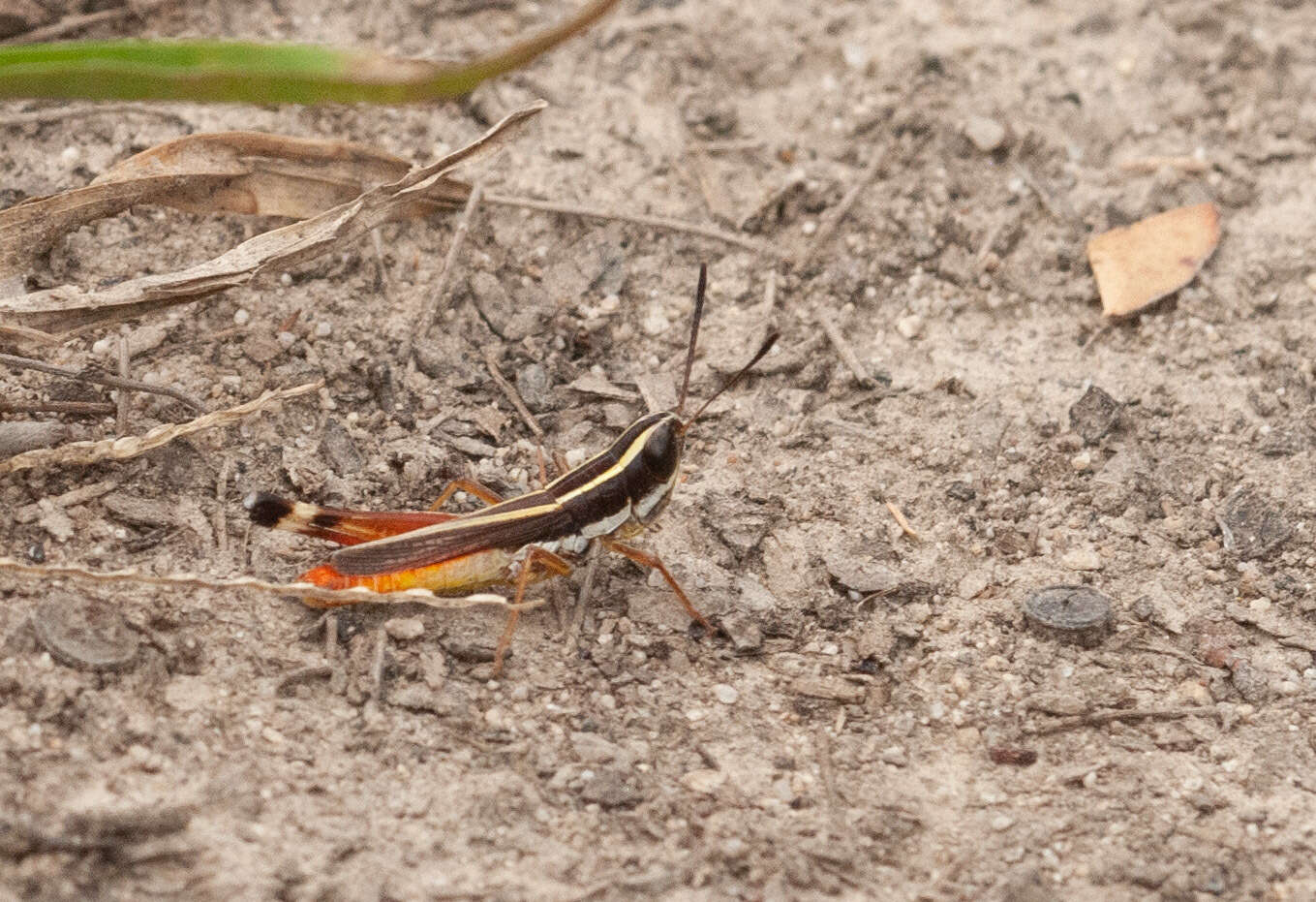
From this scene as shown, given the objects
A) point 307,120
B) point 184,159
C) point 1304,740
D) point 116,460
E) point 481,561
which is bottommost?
point 1304,740

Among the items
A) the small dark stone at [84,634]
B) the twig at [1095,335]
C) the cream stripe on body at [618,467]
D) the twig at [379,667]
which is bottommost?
the twig at [379,667]

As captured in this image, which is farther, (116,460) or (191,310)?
(191,310)

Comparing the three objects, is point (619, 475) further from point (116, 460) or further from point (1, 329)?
point (1, 329)

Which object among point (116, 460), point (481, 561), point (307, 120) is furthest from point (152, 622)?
point (307, 120)

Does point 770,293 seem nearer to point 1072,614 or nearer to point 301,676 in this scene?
point 1072,614

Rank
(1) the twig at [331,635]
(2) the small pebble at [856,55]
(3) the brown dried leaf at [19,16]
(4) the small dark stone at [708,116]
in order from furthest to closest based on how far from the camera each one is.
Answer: (2) the small pebble at [856,55] < (4) the small dark stone at [708,116] < (3) the brown dried leaf at [19,16] < (1) the twig at [331,635]

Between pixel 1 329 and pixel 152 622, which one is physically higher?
pixel 1 329

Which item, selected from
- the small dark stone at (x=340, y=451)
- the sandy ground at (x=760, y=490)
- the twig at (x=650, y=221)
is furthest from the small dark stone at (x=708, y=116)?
the small dark stone at (x=340, y=451)

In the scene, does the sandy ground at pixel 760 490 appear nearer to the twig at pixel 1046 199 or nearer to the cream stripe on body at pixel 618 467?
the twig at pixel 1046 199
